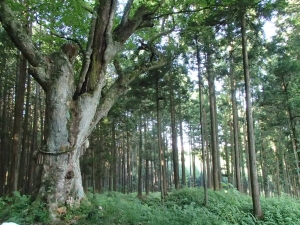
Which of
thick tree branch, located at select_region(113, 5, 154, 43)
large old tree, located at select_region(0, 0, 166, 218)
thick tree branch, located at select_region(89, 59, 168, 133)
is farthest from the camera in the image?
thick tree branch, located at select_region(113, 5, 154, 43)

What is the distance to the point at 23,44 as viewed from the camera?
7301 mm

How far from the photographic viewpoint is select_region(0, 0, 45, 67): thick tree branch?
7.12m

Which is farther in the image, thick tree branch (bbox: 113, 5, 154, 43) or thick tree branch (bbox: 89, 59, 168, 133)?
thick tree branch (bbox: 113, 5, 154, 43)

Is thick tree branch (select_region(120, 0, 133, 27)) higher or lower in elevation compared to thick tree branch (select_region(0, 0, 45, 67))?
higher

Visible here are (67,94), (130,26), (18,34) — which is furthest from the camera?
(130,26)

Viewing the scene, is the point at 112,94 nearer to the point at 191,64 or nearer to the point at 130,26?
the point at 130,26

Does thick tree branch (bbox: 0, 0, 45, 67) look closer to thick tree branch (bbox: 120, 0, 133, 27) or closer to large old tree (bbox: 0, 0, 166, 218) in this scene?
large old tree (bbox: 0, 0, 166, 218)

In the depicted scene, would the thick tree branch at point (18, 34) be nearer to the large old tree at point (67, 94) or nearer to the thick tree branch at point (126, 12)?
the large old tree at point (67, 94)

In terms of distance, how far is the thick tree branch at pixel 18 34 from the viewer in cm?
712

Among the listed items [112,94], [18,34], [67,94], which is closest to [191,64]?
[112,94]

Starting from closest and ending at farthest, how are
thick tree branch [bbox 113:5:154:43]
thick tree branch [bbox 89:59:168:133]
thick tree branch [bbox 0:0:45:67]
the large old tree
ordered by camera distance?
the large old tree, thick tree branch [bbox 0:0:45:67], thick tree branch [bbox 89:59:168:133], thick tree branch [bbox 113:5:154:43]

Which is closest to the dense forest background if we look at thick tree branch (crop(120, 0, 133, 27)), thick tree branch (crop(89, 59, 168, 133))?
thick tree branch (crop(89, 59, 168, 133))

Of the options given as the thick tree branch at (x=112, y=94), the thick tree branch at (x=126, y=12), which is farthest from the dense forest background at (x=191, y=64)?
the thick tree branch at (x=126, y=12)

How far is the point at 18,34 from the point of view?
7.24 m
